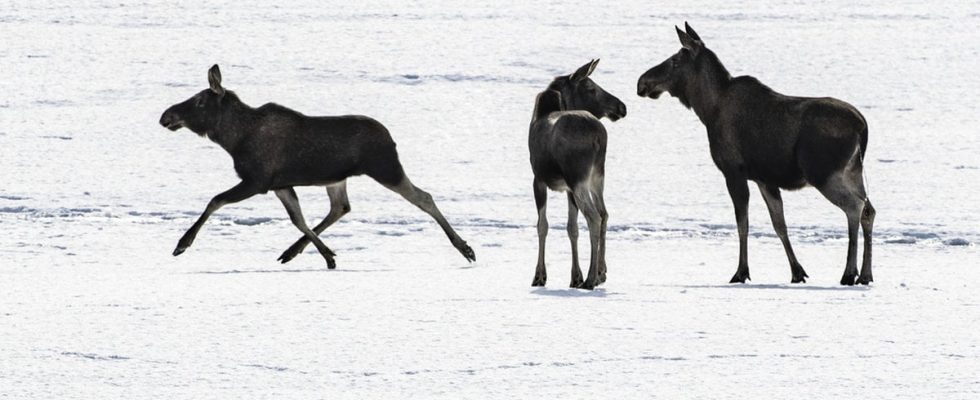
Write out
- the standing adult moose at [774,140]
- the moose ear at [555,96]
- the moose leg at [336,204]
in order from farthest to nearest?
the moose leg at [336,204] < the moose ear at [555,96] < the standing adult moose at [774,140]

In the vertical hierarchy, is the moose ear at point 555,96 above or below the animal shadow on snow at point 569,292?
above

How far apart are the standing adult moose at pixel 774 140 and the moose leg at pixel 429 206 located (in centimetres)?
153

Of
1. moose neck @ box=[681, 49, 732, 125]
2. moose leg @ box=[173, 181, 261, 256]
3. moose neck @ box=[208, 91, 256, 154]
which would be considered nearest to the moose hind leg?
moose neck @ box=[681, 49, 732, 125]

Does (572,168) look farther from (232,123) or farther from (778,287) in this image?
(232,123)

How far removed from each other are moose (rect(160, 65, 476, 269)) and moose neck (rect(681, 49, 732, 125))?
1741 mm

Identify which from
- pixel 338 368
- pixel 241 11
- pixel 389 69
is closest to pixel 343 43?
pixel 389 69

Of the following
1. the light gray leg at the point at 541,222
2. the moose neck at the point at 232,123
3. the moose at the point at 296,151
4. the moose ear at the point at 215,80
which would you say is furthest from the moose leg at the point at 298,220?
the light gray leg at the point at 541,222

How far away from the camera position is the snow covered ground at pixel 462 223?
5.69 metres

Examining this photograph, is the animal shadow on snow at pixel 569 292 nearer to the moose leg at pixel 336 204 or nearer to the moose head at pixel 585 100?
the moose head at pixel 585 100

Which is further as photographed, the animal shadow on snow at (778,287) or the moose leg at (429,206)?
the moose leg at (429,206)

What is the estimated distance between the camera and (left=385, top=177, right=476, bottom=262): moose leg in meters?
9.79

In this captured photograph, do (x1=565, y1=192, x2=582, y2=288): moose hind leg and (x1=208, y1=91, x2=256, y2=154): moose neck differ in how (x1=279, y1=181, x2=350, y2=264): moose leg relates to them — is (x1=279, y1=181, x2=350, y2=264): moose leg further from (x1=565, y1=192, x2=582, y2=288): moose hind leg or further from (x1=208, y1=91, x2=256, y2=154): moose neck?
(x1=565, y1=192, x2=582, y2=288): moose hind leg

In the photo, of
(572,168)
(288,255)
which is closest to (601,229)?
Result: (572,168)

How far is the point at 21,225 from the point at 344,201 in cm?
238
